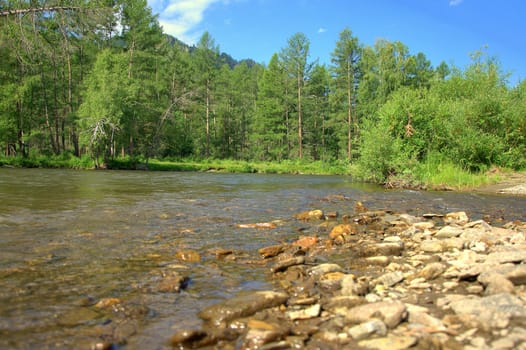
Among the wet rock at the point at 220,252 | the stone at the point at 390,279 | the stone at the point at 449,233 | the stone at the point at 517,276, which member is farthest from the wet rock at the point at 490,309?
the wet rock at the point at 220,252

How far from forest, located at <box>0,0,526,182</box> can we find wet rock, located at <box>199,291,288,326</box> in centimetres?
1144

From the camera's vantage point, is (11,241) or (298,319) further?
(11,241)

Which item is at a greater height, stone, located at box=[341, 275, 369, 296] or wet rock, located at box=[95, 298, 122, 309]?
stone, located at box=[341, 275, 369, 296]

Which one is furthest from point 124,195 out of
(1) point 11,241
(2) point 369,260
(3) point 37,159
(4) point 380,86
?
(4) point 380,86

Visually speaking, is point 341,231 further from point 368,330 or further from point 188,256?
point 368,330

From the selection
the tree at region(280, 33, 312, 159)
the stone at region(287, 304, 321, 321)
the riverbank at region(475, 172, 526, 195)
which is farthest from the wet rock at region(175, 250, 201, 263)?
the tree at region(280, 33, 312, 159)

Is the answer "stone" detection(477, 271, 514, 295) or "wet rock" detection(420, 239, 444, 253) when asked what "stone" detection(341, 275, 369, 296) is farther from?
"wet rock" detection(420, 239, 444, 253)

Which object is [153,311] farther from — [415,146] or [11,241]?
[415,146]

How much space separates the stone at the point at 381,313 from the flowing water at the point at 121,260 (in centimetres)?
146

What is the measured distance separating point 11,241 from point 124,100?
95.7ft

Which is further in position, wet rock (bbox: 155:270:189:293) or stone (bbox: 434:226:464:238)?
stone (bbox: 434:226:464:238)

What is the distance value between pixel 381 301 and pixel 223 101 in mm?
54182

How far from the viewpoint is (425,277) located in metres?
4.91

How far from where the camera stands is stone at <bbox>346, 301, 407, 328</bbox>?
3.60 metres
